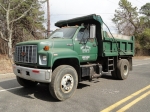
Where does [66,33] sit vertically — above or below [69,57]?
above

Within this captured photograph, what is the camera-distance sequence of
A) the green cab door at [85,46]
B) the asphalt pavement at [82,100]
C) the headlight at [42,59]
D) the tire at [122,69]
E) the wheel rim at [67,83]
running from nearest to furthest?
the asphalt pavement at [82,100] → the headlight at [42,59] → the wheel rim at [67,83] → the green cab door at [85,46] → the tire at [122,69]

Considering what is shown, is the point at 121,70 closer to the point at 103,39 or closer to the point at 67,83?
the point at 103,39

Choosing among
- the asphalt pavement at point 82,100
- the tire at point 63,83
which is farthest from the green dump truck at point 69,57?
the asphalt pavement at point 82,100

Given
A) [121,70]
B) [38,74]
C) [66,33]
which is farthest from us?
[121,70]

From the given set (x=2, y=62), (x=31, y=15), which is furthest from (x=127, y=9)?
(x=2, y=62)

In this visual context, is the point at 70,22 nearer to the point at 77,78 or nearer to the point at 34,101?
the point at 77,78

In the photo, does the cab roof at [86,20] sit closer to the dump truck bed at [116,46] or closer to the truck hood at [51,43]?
the dump truck bed at [116,46]

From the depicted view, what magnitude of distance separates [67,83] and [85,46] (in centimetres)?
162

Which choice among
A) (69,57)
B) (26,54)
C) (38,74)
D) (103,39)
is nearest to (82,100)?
(69,57)

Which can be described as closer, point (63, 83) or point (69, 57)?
point (63, 83)

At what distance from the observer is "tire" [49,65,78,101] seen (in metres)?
5.08

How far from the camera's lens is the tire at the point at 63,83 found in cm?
508

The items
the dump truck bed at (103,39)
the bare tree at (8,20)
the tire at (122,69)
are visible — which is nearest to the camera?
the dump truck bed at (103,39)

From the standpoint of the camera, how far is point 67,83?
17.9 feet
